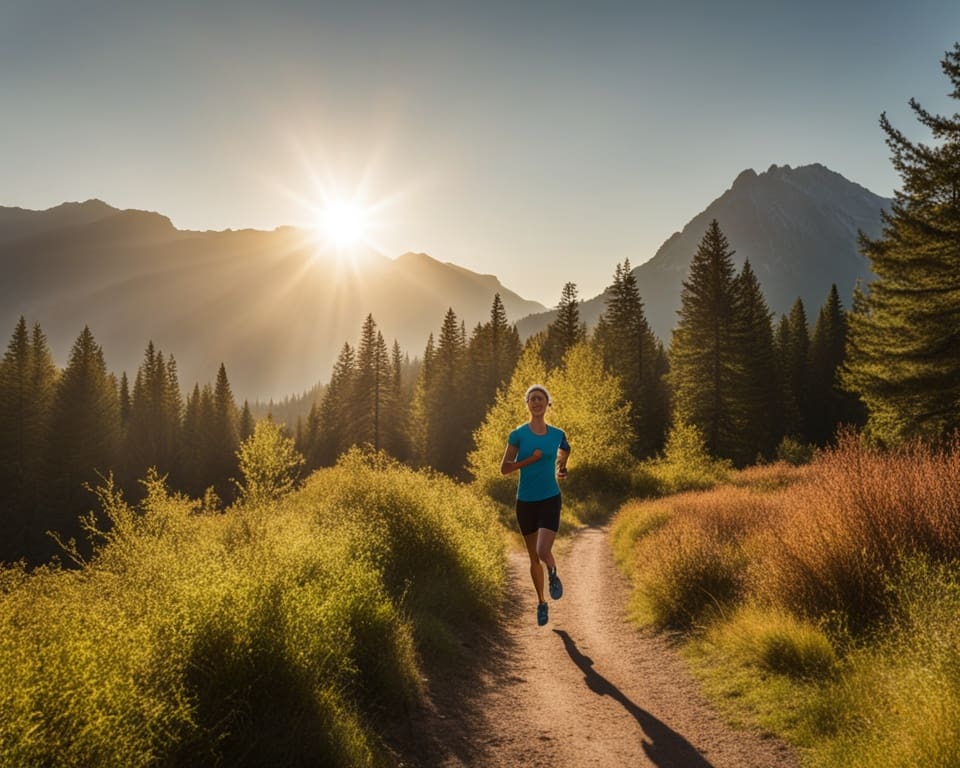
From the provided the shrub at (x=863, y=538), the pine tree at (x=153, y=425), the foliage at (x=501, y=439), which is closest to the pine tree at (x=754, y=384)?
the foliage at (x=501, y=439)

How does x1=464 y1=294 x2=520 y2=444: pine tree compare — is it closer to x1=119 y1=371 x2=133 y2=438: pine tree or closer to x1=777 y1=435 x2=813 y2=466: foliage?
x1=777 y1=435 x2=813 y2=466: foliage

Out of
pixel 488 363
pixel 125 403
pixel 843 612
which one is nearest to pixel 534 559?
pixel 843 612

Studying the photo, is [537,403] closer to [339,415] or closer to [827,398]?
[827,398]

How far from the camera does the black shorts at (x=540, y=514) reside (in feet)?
25.5

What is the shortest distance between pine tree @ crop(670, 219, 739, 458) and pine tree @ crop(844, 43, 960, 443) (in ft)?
50.8

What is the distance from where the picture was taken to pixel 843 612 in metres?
6.03

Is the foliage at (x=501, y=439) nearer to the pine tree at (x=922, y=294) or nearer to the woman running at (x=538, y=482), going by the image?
the pine tree at (x=922, y=294)

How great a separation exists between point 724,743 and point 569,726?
4.75 ft

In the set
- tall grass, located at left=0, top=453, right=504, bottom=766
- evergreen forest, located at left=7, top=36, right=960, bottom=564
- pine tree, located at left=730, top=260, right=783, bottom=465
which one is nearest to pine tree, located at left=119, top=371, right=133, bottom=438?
evergreen forest, located at left=7, top=36, right=960, bottom=564

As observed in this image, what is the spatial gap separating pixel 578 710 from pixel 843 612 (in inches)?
121

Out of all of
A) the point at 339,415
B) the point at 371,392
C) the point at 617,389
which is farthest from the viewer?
the point at 339,415

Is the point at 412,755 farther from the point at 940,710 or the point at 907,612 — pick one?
the point at 907,612

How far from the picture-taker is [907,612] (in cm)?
534

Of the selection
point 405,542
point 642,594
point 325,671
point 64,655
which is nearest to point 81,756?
point 64,655
